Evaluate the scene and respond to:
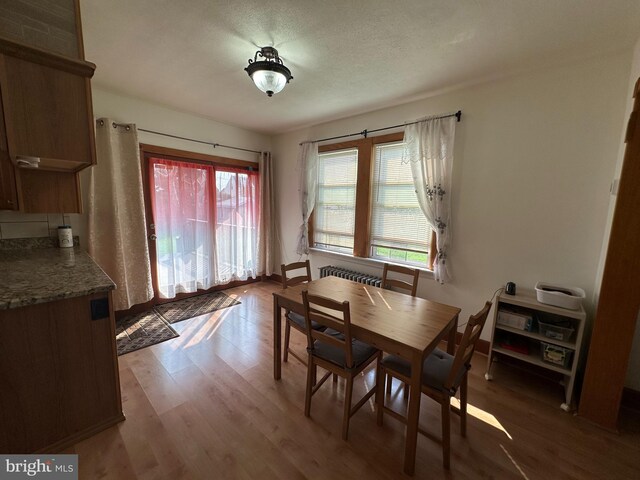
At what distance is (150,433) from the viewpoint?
5.13 feet

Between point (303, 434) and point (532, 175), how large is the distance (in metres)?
2.61

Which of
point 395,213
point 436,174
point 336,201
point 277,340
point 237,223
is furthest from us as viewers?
point 237,223

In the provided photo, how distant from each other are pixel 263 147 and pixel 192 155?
119 cm

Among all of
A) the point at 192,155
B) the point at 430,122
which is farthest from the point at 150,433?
the point at 430,122

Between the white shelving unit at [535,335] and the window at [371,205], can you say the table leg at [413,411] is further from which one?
the window at [371,205]

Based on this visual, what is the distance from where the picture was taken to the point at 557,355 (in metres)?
1.87

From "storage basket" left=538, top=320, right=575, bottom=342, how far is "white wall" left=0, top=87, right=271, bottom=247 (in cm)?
407

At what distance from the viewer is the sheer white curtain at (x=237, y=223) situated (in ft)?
12.7

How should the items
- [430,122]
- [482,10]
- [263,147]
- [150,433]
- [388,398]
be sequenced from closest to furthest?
[482,10], [150,433], [388,398], [430,122], [263,147]

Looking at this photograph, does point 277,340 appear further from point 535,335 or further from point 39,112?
point 39,112

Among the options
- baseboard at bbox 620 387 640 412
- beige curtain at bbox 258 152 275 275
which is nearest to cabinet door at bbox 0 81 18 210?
beige curtain at bbox 258 152 275 275

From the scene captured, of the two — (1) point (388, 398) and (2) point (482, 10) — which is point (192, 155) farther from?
(1) point (388, 398)

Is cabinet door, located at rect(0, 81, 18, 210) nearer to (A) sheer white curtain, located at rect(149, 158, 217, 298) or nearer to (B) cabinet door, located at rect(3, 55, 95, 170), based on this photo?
(B) cabinet door, located at rect(3, 55, 95, 170)

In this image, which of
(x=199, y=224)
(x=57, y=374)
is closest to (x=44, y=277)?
(x=57, y=374)
